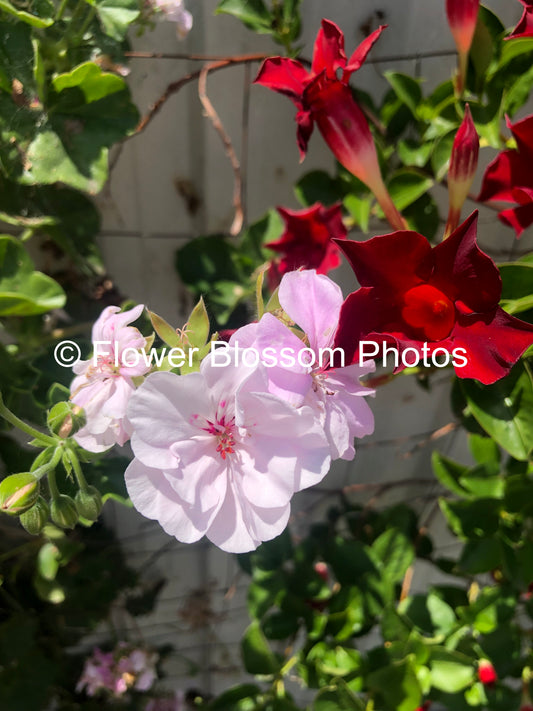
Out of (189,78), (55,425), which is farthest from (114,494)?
(189,78)

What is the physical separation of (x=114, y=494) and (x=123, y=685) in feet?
2.26

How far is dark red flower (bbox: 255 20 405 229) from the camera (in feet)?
1.88

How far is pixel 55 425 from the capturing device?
0.45 m

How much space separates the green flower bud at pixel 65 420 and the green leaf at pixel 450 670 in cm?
67

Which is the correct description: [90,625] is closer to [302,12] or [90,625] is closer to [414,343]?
[414,343]

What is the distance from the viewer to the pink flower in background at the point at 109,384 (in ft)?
1.45

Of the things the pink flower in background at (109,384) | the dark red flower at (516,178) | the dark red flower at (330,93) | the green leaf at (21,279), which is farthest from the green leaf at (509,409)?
the green leaf at (21,279)

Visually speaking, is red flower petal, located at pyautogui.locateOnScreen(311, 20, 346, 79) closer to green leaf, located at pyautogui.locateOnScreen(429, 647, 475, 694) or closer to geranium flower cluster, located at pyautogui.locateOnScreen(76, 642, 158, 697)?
green leaf, located at pyautogui.locateOnScreen(429, 647, 475, 694)

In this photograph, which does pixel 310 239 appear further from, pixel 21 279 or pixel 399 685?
pixel 399 685

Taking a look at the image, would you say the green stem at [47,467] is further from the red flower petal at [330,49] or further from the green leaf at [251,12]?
the green leaf at [251,12]

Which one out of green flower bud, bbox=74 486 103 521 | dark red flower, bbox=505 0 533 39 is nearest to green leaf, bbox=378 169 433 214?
dark red flower, bbox=505 0 533 39

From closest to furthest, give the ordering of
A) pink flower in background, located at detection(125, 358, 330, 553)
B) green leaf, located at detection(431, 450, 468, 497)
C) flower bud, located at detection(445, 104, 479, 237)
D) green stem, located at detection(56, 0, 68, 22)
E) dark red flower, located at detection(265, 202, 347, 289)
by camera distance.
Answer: pink flower in background, located at detection(125, 358, 330, 553) < flower bud, located at detection(445, 104, 479, 237) < green stem, located at detection(56, 0, 68, 22) < dark red flower, located at detection(265, 202, 347, 289) < green leaf, located at detection(431, 450, 468, 497)

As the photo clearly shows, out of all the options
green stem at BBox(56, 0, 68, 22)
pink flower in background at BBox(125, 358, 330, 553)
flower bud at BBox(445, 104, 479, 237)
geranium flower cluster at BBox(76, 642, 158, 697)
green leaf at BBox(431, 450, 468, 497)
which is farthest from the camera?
geranium flower cluster at BBox(76, 642, 158, 697)

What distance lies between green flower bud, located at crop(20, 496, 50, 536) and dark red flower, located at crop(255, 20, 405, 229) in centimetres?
44
